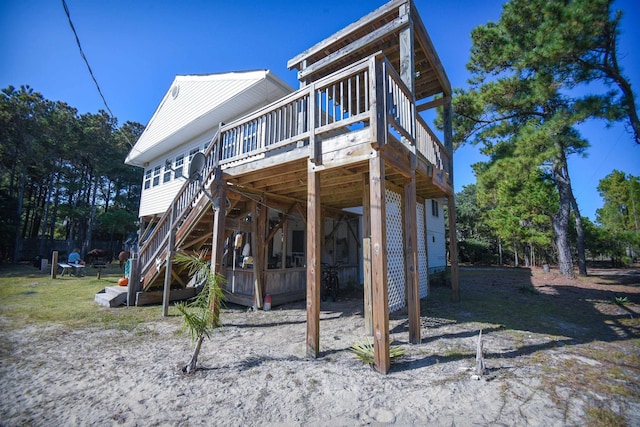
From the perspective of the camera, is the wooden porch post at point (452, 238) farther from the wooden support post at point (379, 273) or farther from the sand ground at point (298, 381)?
the wooden support post at point (379, 273)

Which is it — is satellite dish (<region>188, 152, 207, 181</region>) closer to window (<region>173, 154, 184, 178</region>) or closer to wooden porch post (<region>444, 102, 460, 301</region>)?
wooden porch post (<region>444, 102, 460, 301</region>)

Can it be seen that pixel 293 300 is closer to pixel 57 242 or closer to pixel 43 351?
pixel 43 351

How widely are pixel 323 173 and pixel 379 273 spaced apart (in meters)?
2.90

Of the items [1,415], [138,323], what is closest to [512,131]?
[138,323]

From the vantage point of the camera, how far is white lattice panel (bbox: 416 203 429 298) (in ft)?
27.7

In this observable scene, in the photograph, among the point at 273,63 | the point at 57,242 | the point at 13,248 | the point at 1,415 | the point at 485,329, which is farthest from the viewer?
the point at 57,242

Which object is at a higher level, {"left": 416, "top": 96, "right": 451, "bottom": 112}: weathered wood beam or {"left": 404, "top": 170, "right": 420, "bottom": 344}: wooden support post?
{"left": 416, "top": 96, "right": 451, "bottom": 112}: weathered wood beam

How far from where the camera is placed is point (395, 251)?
21.5 ft

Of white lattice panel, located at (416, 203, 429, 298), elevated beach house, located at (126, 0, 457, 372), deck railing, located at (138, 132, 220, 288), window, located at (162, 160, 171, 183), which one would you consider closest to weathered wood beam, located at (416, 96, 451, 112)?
elevated beach house, located at (126, 0, 457, 372)

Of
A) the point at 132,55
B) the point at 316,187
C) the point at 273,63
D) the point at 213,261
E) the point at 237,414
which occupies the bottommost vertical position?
the point at 237,414

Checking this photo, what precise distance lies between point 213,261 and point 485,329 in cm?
550

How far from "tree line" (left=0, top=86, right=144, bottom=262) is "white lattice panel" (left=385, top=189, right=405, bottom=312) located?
56.9 feet

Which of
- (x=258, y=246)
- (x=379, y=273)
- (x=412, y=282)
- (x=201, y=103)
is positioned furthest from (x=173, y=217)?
(x=201, y=103)

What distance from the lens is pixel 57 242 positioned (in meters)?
21.9
